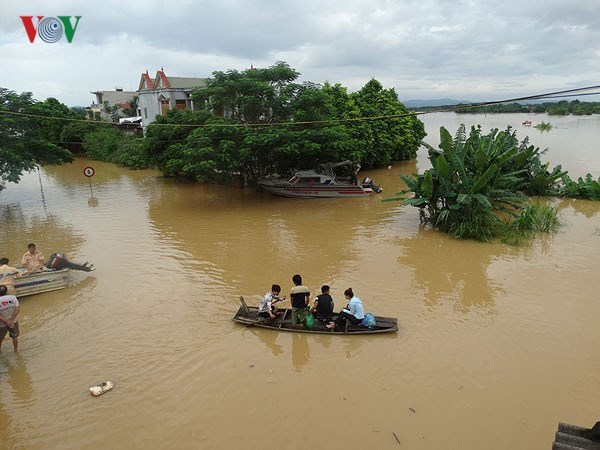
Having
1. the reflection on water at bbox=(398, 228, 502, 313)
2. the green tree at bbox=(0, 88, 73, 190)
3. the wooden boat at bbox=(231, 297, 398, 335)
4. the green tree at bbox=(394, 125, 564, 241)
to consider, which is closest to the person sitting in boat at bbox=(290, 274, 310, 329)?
the wooden boat at bbox=(231, 297, 398, 335)

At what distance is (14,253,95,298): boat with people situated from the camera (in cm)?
1030

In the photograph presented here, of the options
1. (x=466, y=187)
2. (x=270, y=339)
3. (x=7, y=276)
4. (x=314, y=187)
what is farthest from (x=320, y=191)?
(x=7, y=276)

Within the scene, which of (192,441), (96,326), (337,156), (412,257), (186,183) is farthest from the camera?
(186,183)

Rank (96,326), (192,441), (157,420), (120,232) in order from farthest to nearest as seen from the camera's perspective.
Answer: (120,232)
(96,326)
(157,420)
(192,441)

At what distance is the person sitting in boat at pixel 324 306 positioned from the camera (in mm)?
8469

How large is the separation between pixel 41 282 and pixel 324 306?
747 cm

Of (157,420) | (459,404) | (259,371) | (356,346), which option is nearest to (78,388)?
(157,420)

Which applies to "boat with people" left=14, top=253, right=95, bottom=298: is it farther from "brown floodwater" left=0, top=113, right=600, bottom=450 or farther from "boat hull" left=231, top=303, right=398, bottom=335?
"boat hull" left=231, top=303, right=398, bottom=335

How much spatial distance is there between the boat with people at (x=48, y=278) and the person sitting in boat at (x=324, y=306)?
6.92m

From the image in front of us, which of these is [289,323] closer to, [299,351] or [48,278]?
[299,351]

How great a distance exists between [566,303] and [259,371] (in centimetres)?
741

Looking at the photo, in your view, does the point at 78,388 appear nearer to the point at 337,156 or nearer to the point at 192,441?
the point at 192,441

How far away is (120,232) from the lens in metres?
16.2

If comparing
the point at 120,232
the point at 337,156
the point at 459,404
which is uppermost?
the point at 337,156
